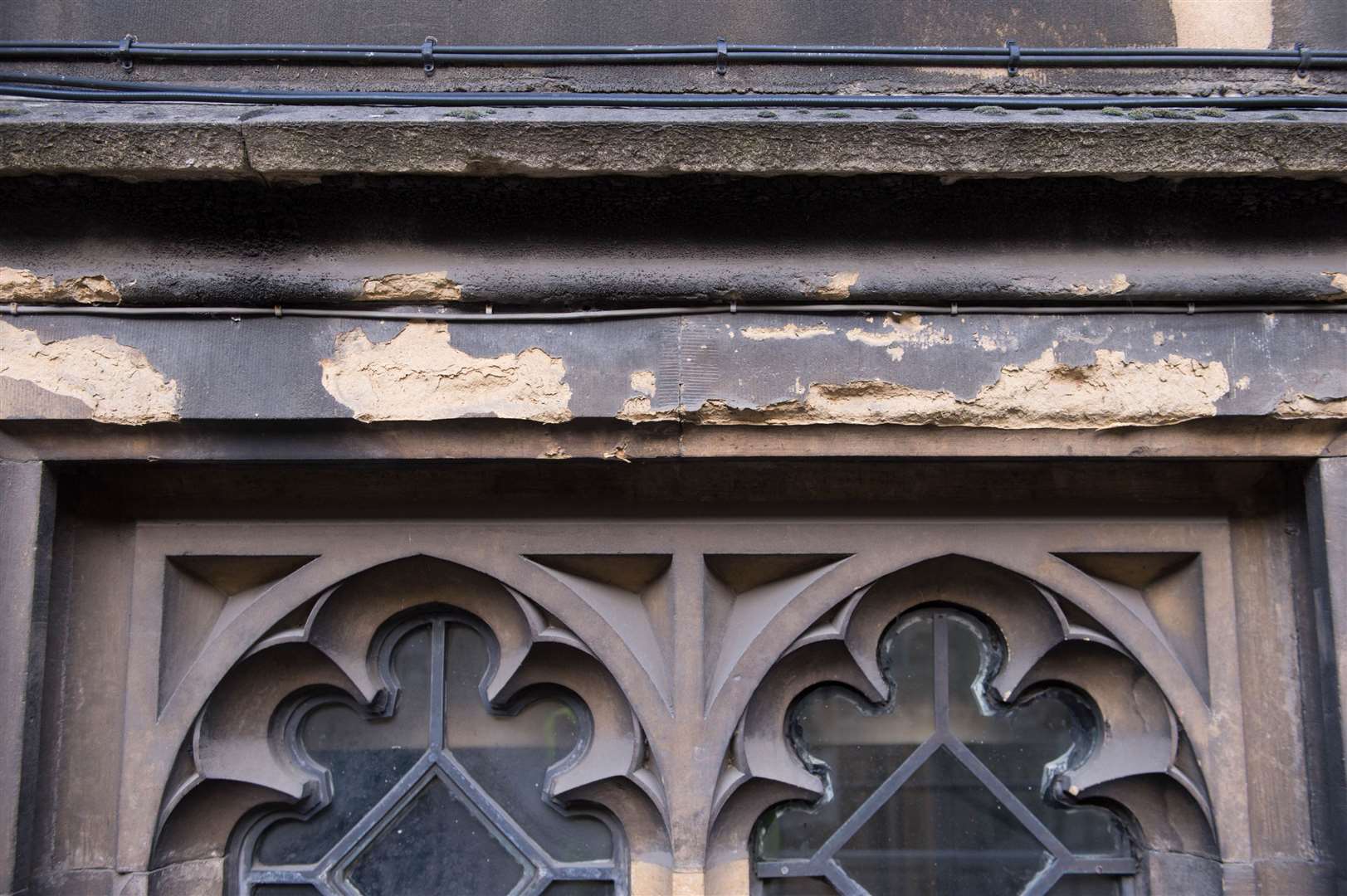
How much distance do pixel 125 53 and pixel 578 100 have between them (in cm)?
83

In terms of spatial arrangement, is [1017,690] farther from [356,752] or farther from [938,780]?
[356,752]

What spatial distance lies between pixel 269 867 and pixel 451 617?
0.55 m

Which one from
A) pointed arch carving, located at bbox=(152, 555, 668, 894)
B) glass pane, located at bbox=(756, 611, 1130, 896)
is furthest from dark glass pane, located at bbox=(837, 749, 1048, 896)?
pointed arch carving, located at bbox=(152, 555, 668, 894)

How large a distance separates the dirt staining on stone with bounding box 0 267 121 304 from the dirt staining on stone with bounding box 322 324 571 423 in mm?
389

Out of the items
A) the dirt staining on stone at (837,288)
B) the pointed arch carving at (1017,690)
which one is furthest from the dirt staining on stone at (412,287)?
the pointed arch carving at (1017,690)

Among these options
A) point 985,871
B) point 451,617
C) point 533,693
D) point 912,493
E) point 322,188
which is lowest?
point 985,871

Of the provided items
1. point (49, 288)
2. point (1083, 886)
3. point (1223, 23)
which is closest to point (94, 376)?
point (49, 288)

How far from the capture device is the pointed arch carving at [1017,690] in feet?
5.99

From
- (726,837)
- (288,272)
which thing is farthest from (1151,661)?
(288,272)

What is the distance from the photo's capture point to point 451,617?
6.42 ft

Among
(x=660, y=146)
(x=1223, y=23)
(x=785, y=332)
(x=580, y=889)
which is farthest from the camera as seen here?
(x=1223, y=23)

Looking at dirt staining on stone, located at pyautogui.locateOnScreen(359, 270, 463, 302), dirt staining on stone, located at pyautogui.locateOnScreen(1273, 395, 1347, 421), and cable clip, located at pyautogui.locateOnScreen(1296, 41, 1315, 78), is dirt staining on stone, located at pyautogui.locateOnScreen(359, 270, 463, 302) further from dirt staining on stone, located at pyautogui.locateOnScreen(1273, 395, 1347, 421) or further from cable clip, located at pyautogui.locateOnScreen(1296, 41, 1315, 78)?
cable clip, located at pyautogui.locateOnScreen(1296, 41, 1315, 78)

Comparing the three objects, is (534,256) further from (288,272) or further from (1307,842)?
(1307,842)

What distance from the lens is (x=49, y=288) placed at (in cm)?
171
